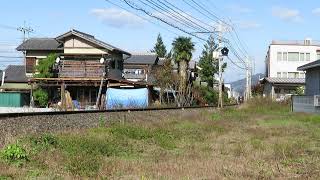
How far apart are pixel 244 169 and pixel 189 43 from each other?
50.9m

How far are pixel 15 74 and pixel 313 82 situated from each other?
113 feet

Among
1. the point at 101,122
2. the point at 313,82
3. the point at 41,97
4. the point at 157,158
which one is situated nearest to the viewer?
the point at 157,158

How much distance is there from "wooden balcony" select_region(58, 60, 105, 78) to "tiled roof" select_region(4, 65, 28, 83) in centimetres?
1168

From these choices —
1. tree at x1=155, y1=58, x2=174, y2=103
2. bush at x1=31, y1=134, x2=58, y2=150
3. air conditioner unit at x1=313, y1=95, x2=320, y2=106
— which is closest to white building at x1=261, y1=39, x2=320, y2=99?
tree at x1=155, y1=58, x2=174, y2=103

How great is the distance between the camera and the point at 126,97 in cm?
4288

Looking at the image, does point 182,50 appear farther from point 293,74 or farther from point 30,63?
point 293,74

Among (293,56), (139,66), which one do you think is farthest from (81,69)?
(293,56)

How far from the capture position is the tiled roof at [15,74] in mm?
58156

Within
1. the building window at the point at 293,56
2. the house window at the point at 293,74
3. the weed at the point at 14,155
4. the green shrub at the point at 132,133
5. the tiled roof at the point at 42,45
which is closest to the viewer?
the weed at the point at 14,155

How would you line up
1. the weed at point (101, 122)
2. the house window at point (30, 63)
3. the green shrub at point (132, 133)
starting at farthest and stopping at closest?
the house window at point (30, 63) < the weed at point (101, 122) < the green shrub at point (132, 133)

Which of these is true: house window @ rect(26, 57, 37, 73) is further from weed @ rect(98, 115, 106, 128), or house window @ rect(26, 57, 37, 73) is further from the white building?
the white building

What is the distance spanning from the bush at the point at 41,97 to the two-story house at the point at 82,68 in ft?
2.12

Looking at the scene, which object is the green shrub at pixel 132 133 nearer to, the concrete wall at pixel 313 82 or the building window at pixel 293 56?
the concrete wall at pixel 313 82

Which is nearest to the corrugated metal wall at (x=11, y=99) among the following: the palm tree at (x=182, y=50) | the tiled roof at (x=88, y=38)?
the tiled roof at (x=88, y=38)
